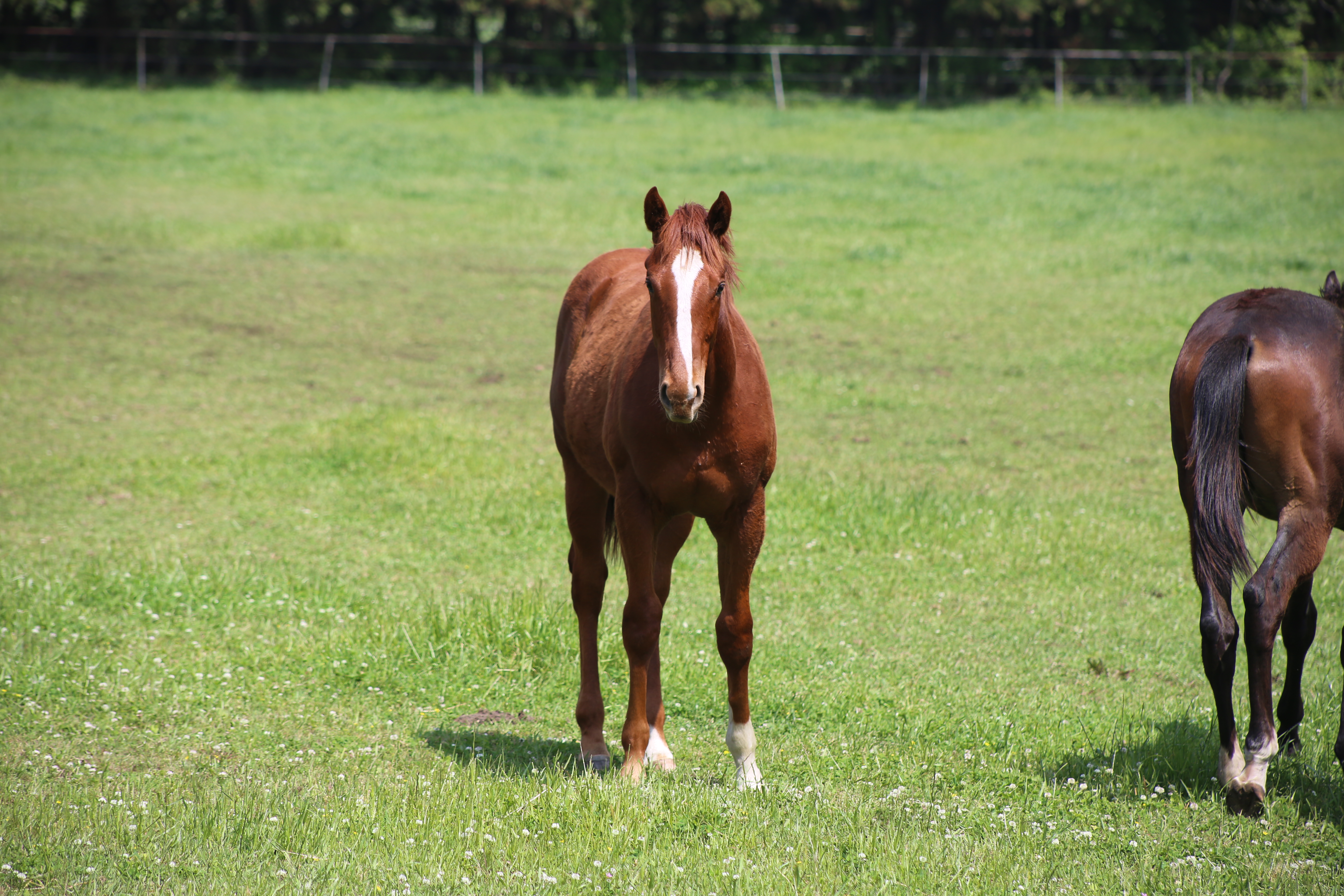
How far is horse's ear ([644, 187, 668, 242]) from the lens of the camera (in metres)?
4.21

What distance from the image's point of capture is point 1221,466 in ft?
14.8

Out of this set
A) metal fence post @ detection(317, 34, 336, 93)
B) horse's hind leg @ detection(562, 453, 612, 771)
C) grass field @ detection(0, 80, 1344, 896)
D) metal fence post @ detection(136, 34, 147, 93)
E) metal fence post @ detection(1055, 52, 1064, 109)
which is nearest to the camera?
grass field @ detection(0, 80, 1344, 896)

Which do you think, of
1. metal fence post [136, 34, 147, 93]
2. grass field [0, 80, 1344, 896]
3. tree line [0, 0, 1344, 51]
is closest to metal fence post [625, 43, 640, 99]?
tree line [0, 0, 1344, 51]

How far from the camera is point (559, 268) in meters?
16.4

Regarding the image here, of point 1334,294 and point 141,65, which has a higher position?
point 141,65

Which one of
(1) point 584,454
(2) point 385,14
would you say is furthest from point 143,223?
(2) point 385,14

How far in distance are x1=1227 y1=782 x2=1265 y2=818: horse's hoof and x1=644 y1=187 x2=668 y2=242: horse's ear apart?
302cm

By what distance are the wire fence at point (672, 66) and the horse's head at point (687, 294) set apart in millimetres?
31668

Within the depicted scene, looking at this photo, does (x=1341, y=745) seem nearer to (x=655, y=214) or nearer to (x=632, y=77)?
(x=655, y=214)

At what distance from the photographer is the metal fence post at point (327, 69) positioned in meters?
34.3

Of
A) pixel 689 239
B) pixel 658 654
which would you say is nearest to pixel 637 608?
pixel 658 654

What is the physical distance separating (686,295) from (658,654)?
1797mm

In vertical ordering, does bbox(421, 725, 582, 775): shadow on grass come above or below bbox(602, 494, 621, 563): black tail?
below

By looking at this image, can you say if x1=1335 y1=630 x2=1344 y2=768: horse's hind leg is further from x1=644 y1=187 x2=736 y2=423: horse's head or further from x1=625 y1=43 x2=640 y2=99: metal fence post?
x1=625 y1=43 x2=640 y2=99: metal fence post
